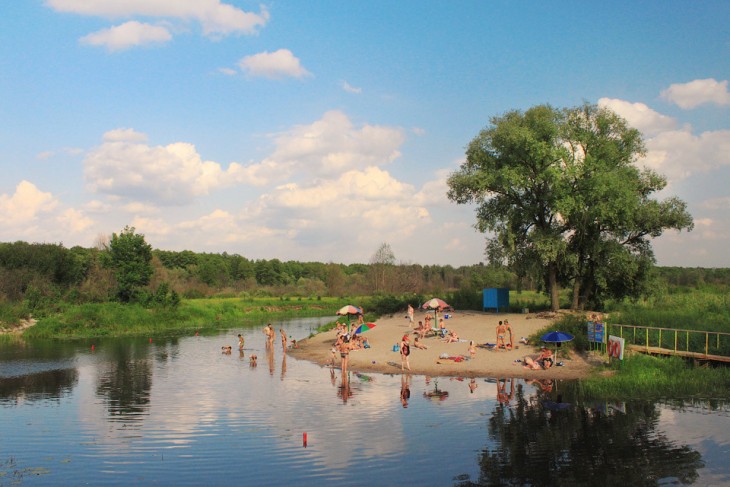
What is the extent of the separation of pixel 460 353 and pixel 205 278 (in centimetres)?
11600

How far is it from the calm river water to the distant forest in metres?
27.1

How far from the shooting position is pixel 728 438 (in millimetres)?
21625

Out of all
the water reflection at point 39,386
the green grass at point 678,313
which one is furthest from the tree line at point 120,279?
the water reflection at point 39,386

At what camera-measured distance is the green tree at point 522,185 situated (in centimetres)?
4947

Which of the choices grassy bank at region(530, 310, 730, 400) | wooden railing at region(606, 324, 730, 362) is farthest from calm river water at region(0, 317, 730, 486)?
wooden railing at region(606, 324, 730, 362)

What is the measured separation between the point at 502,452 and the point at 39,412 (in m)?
20.8

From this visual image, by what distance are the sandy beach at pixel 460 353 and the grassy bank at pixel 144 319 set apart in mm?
27028

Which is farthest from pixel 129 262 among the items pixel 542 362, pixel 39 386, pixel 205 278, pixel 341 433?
pixel 205 278

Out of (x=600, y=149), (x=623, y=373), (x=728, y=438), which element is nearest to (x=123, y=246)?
(x=600, y=149)

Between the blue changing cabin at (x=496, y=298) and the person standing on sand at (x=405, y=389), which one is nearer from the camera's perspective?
the person standing on sand at (x=405, y=389)

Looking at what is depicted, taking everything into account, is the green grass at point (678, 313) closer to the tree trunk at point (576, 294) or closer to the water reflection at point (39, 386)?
the tree trunk at point (576, 294)

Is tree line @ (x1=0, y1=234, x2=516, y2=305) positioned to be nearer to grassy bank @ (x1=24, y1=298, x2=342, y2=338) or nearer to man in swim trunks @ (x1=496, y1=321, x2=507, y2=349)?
grassy bank @ (x1=24, y1=298, x2=342, y2=338)

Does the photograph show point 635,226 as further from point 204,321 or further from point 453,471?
point 204,321

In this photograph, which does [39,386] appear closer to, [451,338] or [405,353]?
[405,353]
